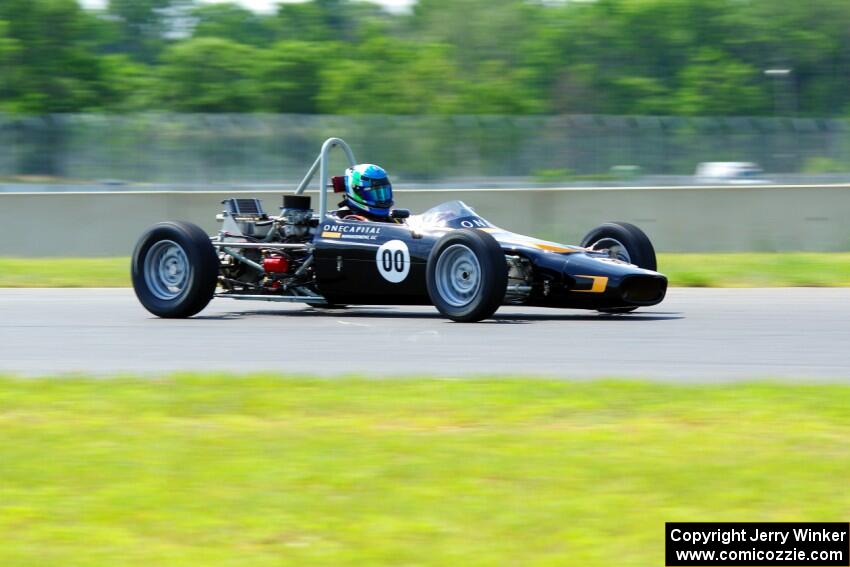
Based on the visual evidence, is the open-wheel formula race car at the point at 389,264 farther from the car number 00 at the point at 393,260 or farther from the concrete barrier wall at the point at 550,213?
the concrete barrier wall at the point at 550,213

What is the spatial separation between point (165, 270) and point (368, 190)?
201 centimetres

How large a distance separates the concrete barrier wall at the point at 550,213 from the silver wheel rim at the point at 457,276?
366 inches

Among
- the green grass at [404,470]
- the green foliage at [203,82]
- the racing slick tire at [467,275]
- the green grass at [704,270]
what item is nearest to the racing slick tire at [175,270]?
the racing slick tire at [467,275]

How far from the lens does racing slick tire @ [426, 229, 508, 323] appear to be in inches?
402

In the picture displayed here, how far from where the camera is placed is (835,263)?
54.4ft

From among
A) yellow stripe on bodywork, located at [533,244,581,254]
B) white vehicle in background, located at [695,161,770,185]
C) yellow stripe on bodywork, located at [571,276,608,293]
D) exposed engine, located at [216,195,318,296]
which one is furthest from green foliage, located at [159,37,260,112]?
yellow stripe on bodywork, located at [571,276,608,293]

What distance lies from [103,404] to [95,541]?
2.44m

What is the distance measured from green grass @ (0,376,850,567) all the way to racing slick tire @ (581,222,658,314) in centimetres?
459

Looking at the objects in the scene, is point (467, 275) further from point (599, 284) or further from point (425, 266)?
point (599, 284)

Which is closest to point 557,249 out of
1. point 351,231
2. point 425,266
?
point 425,266

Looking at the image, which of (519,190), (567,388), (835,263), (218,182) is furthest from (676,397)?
(218,182)

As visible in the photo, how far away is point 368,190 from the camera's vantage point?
12.2 metres

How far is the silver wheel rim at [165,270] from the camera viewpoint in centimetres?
1196

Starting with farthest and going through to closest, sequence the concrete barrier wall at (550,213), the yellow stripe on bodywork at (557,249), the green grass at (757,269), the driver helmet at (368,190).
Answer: the concrete barrier wall at (550,213) < the green grass at (757,269) < the driver helmet at (368,190) < the yellow stripe on bodywork at (557,249)
